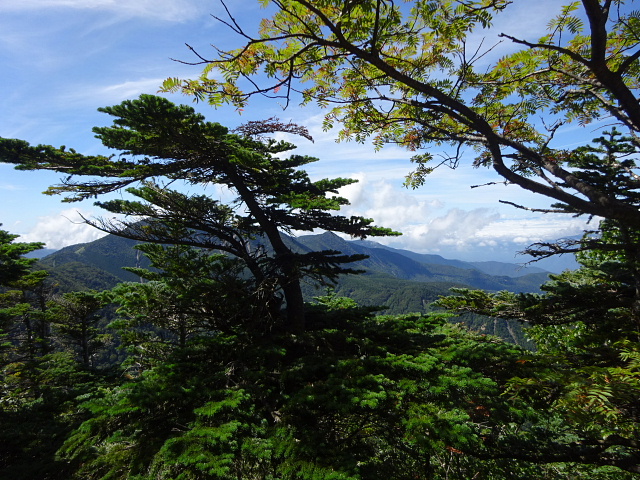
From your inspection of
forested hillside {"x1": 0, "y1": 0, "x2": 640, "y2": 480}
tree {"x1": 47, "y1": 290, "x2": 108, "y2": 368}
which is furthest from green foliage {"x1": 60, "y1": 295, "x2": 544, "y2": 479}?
tree {"x1": 47, "y1": 290, "x2": 108, "y2": 368}

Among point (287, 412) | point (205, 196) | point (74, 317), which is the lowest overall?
point (74, 317)

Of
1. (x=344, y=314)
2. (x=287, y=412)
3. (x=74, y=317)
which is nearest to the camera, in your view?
(x=287, y=412)

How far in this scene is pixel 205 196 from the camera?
36.1ft

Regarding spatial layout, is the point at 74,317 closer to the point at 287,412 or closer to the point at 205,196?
the point at 205,196

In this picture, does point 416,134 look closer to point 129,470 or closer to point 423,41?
point 423,41

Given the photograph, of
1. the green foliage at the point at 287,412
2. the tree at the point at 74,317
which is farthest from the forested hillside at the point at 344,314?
the tree at the point at 74,317

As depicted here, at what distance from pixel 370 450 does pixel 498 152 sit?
5283mm

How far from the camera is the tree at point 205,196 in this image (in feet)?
28.0

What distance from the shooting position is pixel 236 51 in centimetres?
422

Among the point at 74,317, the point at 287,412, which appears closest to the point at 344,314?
the point at 287,412

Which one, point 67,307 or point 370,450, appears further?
point 67,307

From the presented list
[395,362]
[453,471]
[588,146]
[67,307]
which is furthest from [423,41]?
[67,307]

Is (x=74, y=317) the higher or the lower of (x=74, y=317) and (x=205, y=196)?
the lower

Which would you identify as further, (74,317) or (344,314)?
(74,317)
